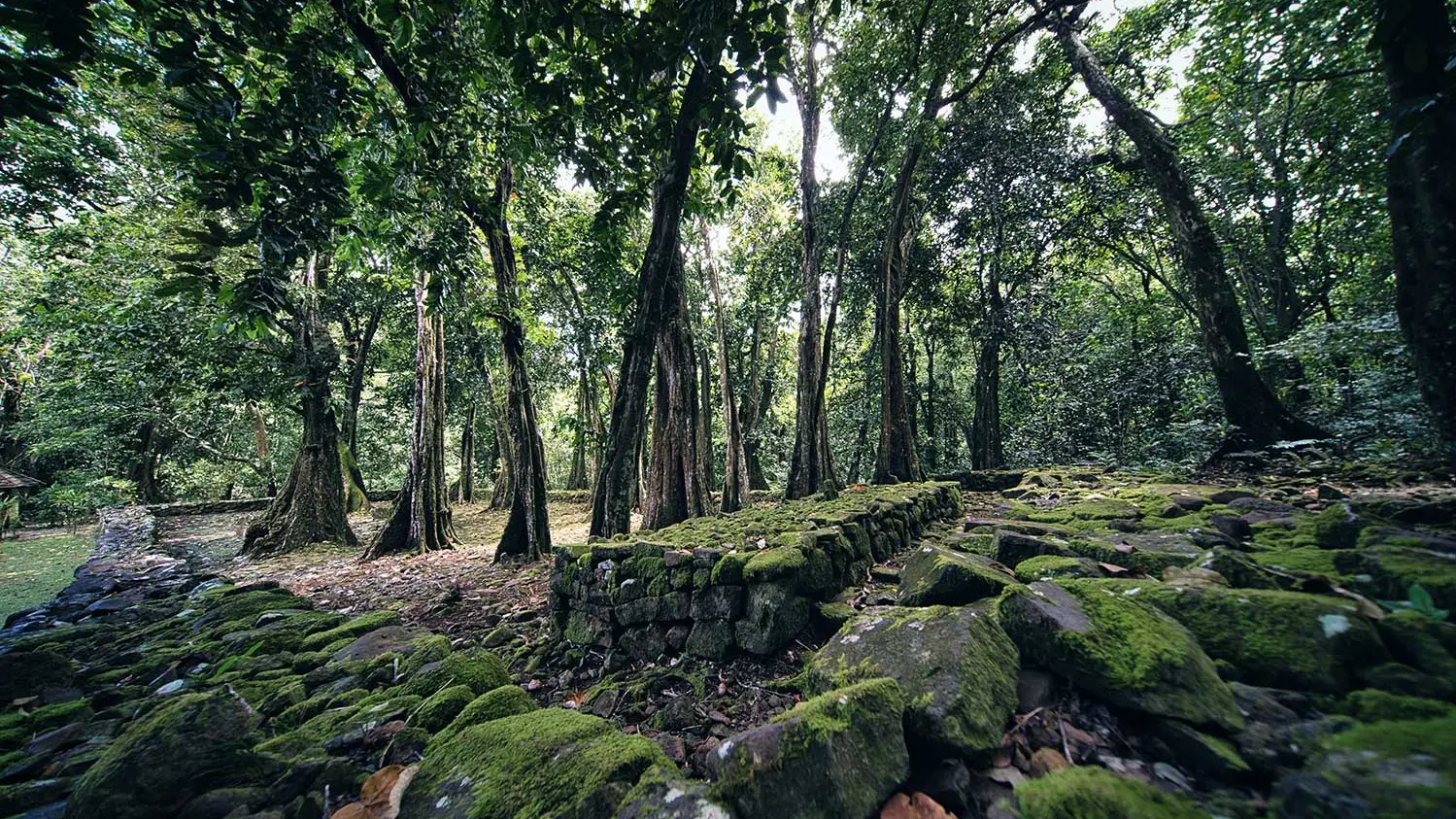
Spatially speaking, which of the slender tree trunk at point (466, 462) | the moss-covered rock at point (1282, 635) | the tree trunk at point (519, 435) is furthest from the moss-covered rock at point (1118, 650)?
the slender tree trunk at point (466, 462)

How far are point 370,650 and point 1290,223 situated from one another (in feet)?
55.0

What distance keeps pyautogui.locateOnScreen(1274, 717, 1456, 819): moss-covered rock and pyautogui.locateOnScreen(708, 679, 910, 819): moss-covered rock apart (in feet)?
2.97

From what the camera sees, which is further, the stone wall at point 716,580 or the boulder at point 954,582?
the stone wall at point 716,580

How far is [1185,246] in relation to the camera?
21.3ft

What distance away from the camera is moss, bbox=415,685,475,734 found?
2.07 meters

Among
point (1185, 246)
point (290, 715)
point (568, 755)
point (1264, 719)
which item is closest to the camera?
point (1264, 719)

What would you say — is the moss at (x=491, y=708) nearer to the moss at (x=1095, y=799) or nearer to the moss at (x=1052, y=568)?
the moss at (x=1095, y=799)

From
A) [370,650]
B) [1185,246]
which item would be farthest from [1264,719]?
[1185,246]

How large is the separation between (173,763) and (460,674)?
39.6 inches

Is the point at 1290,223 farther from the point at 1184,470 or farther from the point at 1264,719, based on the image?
the point at 1264,719

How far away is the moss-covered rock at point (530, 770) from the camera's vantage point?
1.52 meters

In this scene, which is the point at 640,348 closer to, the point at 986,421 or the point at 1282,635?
the point at 1282,635

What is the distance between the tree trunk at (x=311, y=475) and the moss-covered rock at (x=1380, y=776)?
13957mm

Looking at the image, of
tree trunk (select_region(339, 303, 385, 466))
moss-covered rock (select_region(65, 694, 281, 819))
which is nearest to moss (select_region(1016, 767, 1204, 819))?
moss-covered rock (select_region(65, 694, 281, 819))
